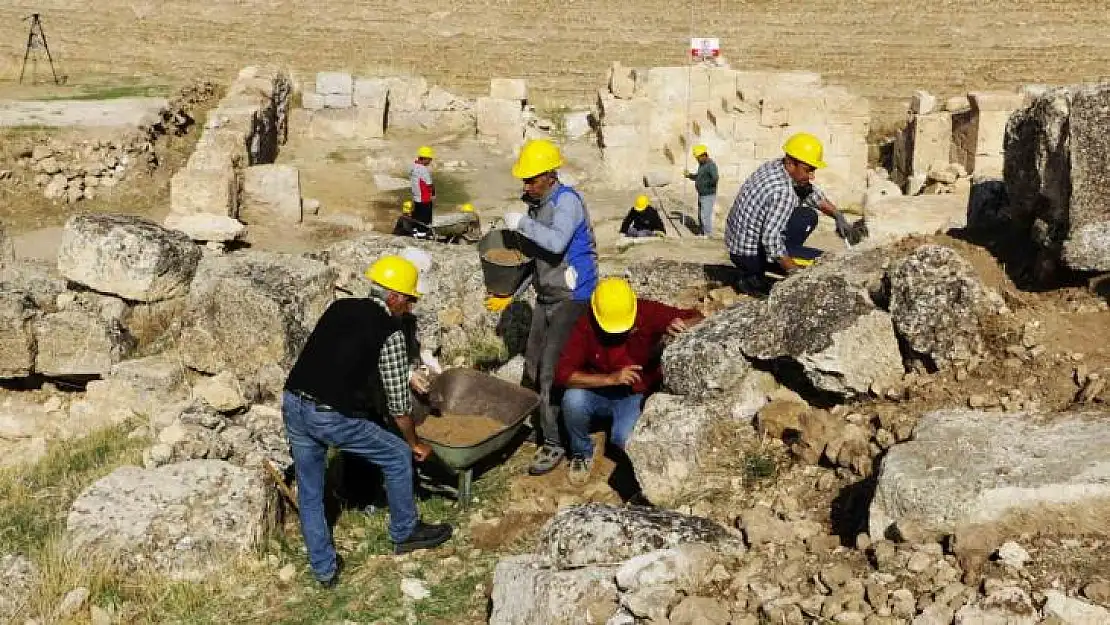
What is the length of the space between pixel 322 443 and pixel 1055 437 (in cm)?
329

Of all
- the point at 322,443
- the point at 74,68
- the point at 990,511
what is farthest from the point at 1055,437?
the point at 74,68

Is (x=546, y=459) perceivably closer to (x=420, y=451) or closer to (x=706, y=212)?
(x=420, y=451)

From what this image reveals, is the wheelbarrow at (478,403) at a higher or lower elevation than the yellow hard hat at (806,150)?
lower

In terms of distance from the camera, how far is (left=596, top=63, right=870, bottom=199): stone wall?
1627 cm

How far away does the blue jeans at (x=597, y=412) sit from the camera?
20.8ft

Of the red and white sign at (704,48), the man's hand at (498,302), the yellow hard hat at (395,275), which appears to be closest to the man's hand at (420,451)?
the yellow hard hat at (395,275)

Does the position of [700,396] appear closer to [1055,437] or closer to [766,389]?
[766,389]

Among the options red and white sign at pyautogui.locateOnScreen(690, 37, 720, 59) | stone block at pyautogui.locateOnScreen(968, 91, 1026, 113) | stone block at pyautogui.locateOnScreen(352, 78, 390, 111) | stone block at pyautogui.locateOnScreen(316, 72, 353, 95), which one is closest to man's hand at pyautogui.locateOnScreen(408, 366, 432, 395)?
red and white sign at pyautogui.locateOnScreen(690, 37, 720, 59)

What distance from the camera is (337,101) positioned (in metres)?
18.5

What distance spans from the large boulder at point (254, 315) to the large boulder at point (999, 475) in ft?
16.3

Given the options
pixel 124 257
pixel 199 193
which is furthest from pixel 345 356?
pixel 199 193

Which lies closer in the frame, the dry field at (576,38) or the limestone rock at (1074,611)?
the limestone rock at (1074,611)

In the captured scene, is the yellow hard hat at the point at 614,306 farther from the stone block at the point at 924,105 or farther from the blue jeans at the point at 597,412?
the stone block at the point at 924,105

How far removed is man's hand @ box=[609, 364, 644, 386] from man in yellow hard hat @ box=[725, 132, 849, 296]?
50.2 inches
